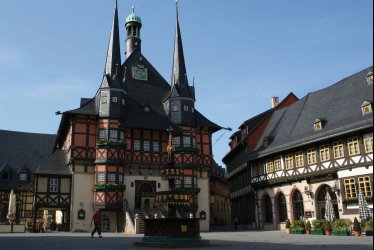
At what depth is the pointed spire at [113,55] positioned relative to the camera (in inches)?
1665

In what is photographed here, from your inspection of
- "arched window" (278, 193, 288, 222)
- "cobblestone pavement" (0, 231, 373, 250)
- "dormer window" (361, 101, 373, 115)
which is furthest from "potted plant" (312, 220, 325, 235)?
"arched window" (278, 193, 288, 222)

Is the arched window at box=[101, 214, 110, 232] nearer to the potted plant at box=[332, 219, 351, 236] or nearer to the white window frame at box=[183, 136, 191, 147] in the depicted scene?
the white window frame at box=[183, 136, 191, 147]

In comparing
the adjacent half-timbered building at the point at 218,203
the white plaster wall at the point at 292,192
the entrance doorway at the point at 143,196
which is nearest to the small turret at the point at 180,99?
the entrance doorway at the point at 143,196

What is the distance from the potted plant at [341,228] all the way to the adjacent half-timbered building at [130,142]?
48.6 feet

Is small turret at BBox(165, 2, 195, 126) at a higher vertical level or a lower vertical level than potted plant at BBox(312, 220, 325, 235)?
higher

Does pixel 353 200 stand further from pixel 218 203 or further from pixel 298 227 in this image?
pixel 218 203

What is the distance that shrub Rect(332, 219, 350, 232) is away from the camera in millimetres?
26339

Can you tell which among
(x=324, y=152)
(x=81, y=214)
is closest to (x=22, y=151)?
(x=81, y=214)

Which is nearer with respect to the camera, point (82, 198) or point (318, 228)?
point (318, 228)

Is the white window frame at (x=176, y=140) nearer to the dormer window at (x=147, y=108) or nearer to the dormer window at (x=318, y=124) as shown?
the dormer window at (x=147, y=108)

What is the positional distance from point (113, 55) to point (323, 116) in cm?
2097

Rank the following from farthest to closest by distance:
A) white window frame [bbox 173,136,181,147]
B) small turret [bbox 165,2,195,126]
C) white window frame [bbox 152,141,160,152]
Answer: small turret [bbox 165,2,195,126] → white window frame [bbox 173,136,181,147] → white window frame [bbox 152,141,160,152]

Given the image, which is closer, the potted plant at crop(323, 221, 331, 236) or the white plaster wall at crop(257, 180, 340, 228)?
the potted plant at crop(323, 221, 331, 236)

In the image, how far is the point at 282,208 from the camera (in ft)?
125
